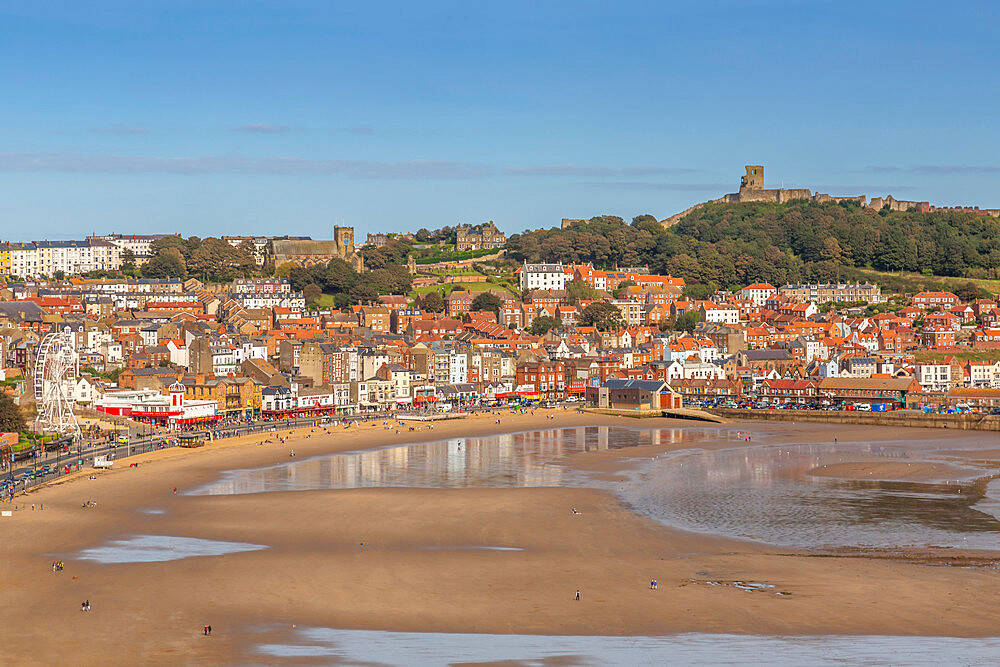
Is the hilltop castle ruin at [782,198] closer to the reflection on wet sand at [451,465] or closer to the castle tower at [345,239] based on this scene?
the castle tower at [345,239]

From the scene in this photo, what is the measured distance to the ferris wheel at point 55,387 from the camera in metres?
44.7

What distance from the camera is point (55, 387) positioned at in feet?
146

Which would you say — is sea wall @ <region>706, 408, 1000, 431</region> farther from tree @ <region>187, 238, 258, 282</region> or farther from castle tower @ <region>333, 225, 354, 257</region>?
castle tower @ <region>333, 225, 354, 257</region>

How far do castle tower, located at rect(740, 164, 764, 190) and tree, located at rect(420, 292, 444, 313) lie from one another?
2455 inches

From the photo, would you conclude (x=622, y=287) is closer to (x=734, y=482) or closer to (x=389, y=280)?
(x=389, y=280)

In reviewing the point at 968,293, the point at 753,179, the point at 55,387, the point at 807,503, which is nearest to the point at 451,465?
the point at 807,503

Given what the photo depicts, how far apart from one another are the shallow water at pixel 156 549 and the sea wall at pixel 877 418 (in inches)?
1505

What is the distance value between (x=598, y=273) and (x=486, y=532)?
7807cm

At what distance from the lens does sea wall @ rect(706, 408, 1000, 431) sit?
2083 inches

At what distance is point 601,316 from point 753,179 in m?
62.0

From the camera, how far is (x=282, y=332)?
7544 centimetres

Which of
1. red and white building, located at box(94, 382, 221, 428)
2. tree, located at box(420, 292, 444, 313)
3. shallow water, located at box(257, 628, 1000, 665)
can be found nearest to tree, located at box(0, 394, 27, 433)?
red and white building, located at box(94, 382, 221, 428)

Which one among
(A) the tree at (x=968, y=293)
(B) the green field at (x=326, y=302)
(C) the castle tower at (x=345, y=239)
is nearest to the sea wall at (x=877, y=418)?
(B) the green field at (x=326, y=302)

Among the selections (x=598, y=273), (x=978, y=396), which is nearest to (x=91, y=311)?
(x=598, y=273)
